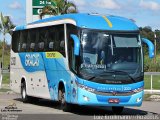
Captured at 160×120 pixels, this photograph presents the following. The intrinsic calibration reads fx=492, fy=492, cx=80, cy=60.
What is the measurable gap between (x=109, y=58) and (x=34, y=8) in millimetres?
24173

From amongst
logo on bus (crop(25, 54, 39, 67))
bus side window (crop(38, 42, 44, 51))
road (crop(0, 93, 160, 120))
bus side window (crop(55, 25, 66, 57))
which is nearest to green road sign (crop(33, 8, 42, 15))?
road (crop(0, 93, 160, 120))

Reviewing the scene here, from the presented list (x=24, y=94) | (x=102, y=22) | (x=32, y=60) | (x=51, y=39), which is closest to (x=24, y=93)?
(x=24, y=94)

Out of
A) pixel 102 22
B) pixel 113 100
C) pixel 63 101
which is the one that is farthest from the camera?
pixel 63 101

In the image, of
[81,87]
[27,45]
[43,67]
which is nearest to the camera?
[81,87]

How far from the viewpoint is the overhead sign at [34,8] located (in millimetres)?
39141

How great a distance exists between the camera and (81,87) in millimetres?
16922

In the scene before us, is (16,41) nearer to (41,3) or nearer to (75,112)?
→ (75,112)

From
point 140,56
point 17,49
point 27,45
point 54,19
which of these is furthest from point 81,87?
point 17,49

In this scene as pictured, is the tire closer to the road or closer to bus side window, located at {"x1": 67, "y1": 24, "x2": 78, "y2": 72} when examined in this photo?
the road

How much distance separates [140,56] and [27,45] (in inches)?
272

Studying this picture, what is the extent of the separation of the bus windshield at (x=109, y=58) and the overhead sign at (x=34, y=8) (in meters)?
21.7

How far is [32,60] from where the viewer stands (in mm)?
22156

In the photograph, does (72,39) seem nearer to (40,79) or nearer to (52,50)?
(52,50)

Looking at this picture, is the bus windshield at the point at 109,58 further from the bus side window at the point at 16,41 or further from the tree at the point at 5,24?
the tree at the point at 5,24
